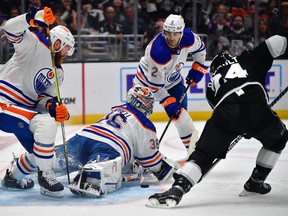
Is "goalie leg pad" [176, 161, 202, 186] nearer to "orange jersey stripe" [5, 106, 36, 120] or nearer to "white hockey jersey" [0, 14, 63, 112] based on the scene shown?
"orange jersey stripe" [5, 106, 36, 120]

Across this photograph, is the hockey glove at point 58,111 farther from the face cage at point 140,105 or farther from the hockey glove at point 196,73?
the hockey glove at point 196,73

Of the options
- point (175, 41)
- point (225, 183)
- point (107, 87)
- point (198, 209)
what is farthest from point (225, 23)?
point (198, 209)

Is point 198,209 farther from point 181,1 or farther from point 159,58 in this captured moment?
point 181,1

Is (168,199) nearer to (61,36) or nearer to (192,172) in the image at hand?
(192,172)

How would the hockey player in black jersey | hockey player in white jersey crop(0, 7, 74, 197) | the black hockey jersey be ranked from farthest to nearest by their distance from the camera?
1. hockey player in white jersey crop(0, 7, 74, 197)
2. the black hockey jersey
3. the hockey player in black jersey

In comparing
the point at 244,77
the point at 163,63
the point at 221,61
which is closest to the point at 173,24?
the point at 163,63

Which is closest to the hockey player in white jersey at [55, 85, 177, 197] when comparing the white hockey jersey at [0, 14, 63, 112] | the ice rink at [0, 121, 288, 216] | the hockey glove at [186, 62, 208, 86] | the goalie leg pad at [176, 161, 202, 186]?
the ice rink at [0, 121, 288, 216]

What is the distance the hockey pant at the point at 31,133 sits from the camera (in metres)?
4.73

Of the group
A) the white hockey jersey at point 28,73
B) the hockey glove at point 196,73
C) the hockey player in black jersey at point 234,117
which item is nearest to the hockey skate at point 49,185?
the white hockey jersey at point 28,73

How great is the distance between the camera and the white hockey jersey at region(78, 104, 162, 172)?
5.01 m

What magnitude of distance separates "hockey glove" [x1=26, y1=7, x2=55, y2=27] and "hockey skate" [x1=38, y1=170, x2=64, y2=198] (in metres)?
0.88

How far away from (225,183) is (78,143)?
1040 mm

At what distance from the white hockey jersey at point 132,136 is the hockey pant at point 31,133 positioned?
1.14 ft

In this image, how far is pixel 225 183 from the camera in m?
5.39
